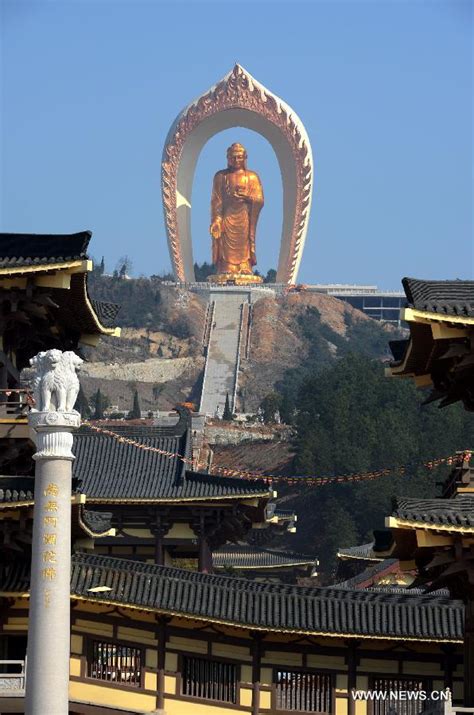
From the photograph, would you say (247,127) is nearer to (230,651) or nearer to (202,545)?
(202,545)

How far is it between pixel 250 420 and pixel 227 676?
100 meters

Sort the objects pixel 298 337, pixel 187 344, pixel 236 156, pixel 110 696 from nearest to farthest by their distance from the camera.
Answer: pixel 110 696
pixel 236 156
pixel 187 344
pixel 298 337

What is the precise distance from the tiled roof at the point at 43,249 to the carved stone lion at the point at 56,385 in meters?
4.52

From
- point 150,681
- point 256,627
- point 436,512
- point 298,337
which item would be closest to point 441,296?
point 436,512

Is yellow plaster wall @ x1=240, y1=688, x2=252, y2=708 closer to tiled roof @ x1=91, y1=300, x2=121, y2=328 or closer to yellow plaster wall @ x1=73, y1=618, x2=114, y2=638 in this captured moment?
yellow plaster wall @ x1=73, y1=618, x2=114, y2=638

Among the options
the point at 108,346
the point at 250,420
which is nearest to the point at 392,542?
the point at 250,420

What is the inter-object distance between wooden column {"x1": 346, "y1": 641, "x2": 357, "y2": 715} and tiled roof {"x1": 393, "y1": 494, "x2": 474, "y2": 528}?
692 centimetres

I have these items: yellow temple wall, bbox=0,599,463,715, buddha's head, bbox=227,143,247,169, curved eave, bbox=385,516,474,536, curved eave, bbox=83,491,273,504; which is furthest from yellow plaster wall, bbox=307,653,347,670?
buddha's head, bbox=227,143,247,169

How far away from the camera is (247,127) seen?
133 meters

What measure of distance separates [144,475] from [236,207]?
92.7 meters

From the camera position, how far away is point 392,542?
89.8ft

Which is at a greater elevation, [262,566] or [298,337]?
[298,337]

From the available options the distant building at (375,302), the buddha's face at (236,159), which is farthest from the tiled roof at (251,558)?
the distant building at (375,302)

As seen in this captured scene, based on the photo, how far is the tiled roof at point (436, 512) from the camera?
23797 mm
